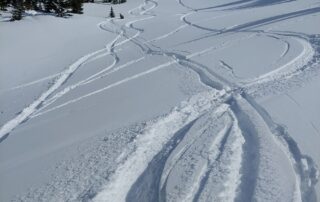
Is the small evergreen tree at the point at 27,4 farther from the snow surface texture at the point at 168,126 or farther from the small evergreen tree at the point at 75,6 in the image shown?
the snow surface texture at the point at 168,126

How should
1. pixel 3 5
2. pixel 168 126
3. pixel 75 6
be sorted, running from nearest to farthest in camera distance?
pixel 168 126
pixel 3 5
pixel 75 6

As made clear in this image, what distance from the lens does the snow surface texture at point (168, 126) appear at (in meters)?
5.16

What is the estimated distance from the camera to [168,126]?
22.9 ft

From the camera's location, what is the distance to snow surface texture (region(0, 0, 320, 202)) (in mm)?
5164

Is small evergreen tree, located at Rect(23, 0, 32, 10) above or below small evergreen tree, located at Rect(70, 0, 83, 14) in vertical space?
above

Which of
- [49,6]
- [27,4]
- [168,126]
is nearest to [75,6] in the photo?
[49,6]

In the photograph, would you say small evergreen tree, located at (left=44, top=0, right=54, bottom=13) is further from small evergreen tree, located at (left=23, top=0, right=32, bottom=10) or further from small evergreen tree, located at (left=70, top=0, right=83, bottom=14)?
small evergreen tree, located at (left=70, top=0, right=83, bottom=14)

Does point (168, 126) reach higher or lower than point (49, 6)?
higher

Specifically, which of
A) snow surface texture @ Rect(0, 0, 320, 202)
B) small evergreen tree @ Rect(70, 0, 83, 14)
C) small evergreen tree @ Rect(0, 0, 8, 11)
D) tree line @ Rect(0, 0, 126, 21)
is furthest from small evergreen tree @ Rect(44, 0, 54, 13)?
snow surface texture @ Rect(0, 0, 320, 202)

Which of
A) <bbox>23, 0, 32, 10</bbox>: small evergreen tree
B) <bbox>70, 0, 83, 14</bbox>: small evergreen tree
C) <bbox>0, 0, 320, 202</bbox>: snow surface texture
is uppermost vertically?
<bbox>0, 0, 320, 202</bbox>: snow surface texture

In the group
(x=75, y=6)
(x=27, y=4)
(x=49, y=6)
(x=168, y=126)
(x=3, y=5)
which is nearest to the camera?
(x=168, y=126)

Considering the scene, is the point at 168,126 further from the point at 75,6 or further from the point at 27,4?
the point at 75,6

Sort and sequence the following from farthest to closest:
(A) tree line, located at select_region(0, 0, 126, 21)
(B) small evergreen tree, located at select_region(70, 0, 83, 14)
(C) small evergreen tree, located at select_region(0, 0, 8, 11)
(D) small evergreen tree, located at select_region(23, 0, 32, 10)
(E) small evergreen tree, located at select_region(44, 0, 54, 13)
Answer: (B) small evergreen tree, located at select_region(70, 0, 83, 14)
(E) small evergreen tree, located at select_region(44, 0, 54, 13)
(D) small evergreen tree, located at select_region(23, 0, 32, 10)
(A) tree line, located at select_region(0, 0, 126, 21)
(C) small evergreen tree, located at select_region(0, 0, 8, 11)

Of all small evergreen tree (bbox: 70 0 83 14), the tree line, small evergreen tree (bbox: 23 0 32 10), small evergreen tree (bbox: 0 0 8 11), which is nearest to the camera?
small evergreen tree (bbox: 0 0 8 11)
